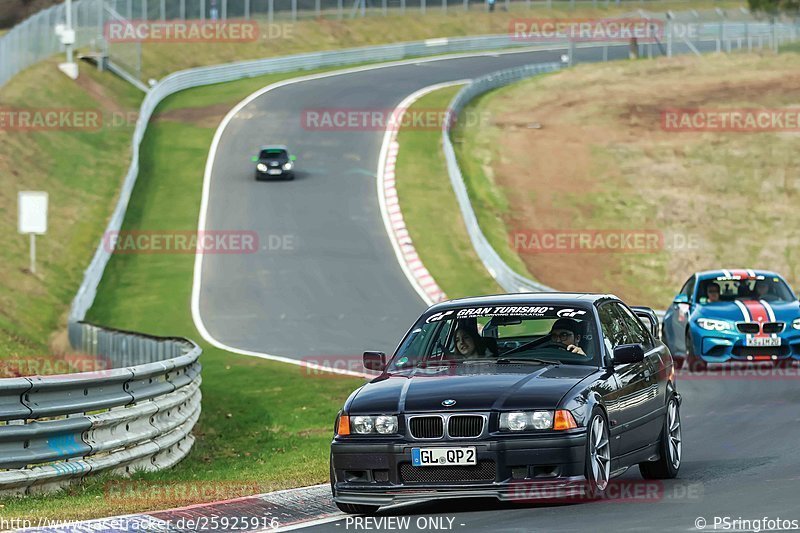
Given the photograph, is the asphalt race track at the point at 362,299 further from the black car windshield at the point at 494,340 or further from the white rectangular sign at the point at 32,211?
the white rectangular sign at the point at 32,211

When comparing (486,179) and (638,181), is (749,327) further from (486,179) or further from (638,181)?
(638,181)

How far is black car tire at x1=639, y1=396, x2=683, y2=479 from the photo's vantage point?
437 inches

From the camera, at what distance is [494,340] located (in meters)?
10.7

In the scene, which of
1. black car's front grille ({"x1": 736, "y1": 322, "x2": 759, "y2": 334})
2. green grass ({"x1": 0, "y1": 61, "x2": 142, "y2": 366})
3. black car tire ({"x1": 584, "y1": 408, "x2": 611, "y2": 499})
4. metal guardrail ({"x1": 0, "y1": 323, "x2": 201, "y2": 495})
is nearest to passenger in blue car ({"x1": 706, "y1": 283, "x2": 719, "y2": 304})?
black car's front grille ({"x1": 736, "y1": 322, "x2": 759, "y2": 334})

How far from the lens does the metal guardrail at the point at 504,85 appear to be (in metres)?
35.4

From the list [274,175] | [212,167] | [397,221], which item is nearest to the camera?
[397,221]

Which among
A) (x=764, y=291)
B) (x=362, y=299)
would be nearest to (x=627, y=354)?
(x=764, y=291)

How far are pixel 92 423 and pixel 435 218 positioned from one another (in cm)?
3089

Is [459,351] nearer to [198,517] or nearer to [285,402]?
[198,517]

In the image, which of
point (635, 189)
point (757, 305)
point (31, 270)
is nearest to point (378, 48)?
point (635, 189)

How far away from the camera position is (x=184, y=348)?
18.2 m

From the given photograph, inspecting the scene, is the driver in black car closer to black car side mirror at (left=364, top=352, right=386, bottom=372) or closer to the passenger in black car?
the passenger in black car

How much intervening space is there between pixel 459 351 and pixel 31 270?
26391mm

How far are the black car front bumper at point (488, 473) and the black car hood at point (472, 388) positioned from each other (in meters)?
0.24
